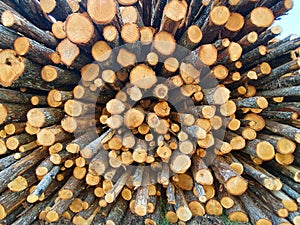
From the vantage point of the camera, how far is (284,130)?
1.95 meters

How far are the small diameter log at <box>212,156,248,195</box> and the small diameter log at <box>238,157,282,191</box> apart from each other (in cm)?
14

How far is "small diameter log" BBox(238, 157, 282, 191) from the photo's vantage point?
181cm

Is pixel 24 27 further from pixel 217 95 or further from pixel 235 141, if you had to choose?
pixel 235 141

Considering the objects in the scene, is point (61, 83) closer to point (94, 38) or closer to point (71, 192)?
point (94, 38)

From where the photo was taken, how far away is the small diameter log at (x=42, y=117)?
6.31 feet

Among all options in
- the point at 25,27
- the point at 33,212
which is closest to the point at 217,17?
the point at 25,27

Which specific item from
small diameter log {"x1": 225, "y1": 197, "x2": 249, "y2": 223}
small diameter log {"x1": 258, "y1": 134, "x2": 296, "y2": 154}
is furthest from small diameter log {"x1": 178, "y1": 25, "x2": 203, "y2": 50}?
small diameter log {"x1": 225, "y1": 197, "x2": 249, "y2": 223}

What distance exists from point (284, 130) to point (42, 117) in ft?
5.82

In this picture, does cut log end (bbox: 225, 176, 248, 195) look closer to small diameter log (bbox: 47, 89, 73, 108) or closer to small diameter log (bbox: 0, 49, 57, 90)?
small diameter log (bbox: 47, 89, 73, 108)

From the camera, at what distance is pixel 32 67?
76.3 inches

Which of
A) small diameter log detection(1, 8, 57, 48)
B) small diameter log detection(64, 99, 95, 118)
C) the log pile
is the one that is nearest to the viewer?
small diameter log detection(1, 8, 57, 48)

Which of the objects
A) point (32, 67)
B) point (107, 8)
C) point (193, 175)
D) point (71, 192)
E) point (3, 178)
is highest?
point (107, 8)

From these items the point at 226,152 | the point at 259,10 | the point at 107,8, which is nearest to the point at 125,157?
the point at 226,152

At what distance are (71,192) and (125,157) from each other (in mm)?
480
